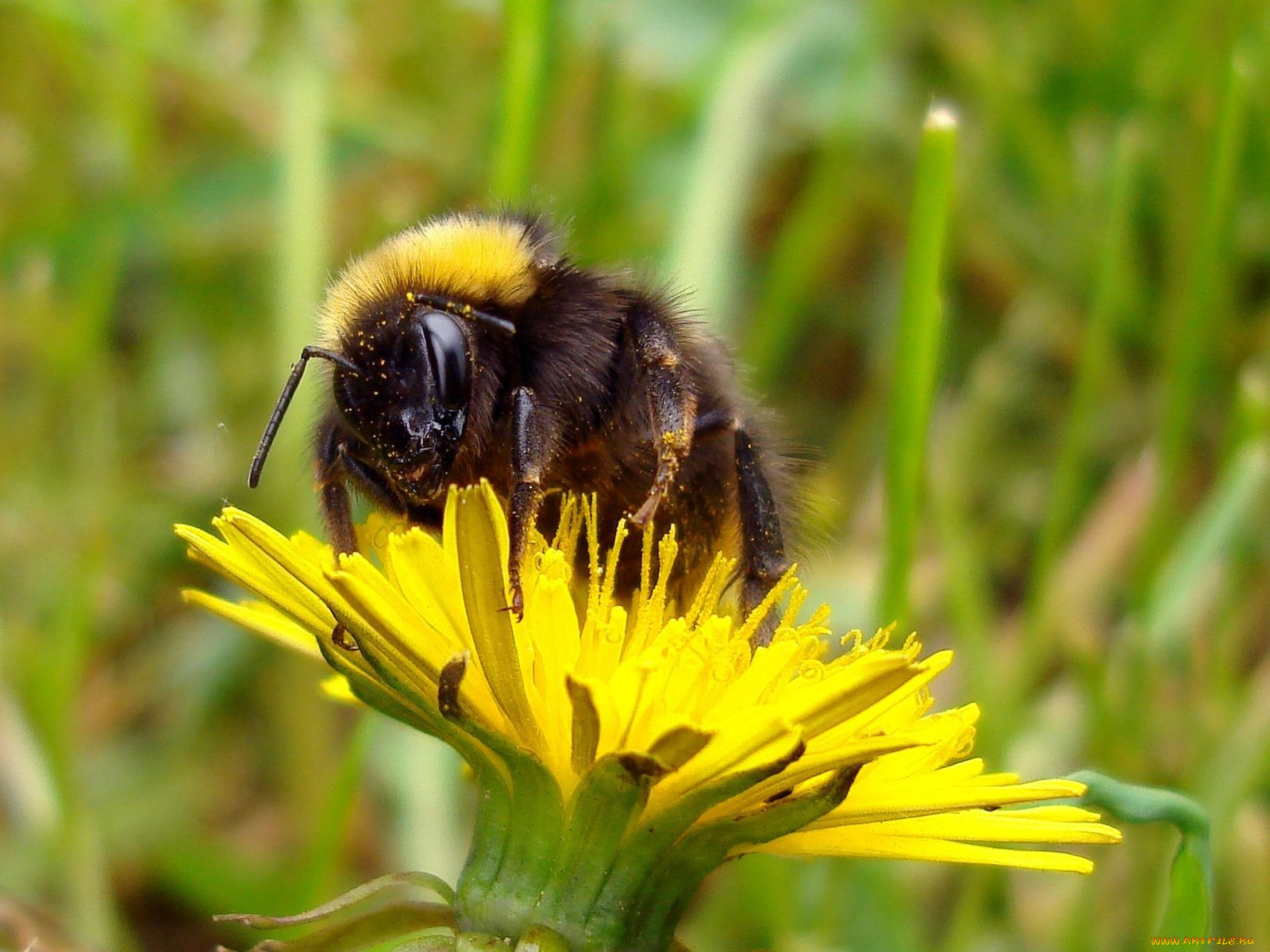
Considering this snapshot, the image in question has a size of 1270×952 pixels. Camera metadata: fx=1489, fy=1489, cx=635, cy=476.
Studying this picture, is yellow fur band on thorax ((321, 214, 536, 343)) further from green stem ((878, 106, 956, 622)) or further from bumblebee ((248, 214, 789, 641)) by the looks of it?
green stem ((878, 106, 956, 622))

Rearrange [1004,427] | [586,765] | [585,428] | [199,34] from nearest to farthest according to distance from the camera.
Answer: [586,765], [585,428], [1004,427], [199,34]

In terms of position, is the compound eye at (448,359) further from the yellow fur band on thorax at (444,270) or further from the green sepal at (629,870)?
the green sepal at (629,870)

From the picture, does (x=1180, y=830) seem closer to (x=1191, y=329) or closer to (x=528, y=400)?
(x=528, y=400)

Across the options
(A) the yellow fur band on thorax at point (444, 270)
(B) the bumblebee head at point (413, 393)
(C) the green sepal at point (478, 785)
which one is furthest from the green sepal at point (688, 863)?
(A) the yellow fur band on thorax at point (444, 270)

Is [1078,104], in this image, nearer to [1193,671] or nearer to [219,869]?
[1193,671]

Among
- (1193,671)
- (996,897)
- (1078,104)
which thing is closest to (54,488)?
(996,897)

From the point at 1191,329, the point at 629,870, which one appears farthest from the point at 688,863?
the point at 1191,329

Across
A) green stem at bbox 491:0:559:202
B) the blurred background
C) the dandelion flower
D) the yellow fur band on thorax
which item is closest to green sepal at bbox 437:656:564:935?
the dandelion flower
